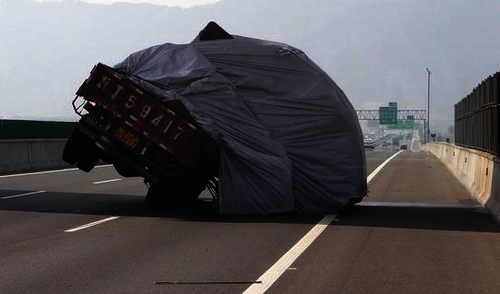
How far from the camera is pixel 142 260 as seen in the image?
7855mm

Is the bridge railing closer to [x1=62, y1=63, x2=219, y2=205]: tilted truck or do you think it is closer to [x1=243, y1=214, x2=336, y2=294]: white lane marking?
[x1=243, y1=214, x2=336, y2=294]: white lane marking

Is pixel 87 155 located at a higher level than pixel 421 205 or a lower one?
higher

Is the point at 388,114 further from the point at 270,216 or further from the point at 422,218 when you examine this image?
the point at 270,216

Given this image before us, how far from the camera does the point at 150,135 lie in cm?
1126

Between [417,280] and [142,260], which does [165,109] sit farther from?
[417,280]

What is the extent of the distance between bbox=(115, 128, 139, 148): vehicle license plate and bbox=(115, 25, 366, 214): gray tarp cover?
2.83 feet

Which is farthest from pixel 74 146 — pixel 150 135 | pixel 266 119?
pixel 266 119

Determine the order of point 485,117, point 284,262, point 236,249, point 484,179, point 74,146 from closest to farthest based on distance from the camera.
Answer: point 284,262 < point 236,249 < point 74,146 < point 484,179 < point 485,117

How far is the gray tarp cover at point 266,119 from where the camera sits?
11.4 m

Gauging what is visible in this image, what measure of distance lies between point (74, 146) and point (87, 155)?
0.30 m

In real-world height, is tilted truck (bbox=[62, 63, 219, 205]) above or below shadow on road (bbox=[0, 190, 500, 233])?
above

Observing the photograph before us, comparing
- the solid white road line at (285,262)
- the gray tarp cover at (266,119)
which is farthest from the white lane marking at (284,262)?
the gray tarp cover at (266,119)

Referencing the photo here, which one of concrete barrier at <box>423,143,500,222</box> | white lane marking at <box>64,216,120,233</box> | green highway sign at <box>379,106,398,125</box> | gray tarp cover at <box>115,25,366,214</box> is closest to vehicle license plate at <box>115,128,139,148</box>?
gray tarp cover at <box>115,25,366,214</box>

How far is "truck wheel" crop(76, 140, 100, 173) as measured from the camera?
42.6 feet
